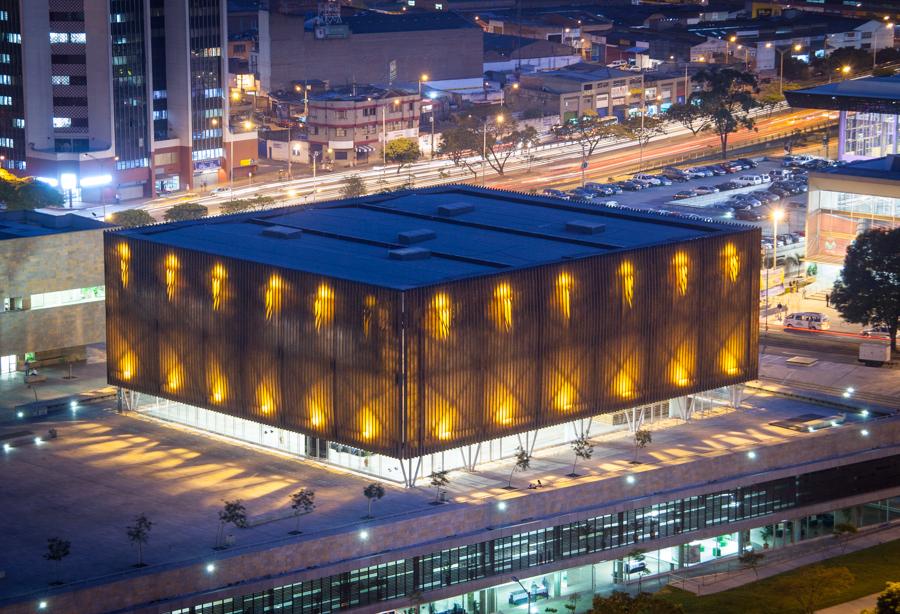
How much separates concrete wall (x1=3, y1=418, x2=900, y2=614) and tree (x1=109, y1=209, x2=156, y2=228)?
7615cm

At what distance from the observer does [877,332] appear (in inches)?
5635

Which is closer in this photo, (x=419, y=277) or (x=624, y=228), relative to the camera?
(x=419, y=277)

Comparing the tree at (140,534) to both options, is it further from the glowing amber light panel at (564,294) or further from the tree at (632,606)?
the glowing amber light panel at (564,294)

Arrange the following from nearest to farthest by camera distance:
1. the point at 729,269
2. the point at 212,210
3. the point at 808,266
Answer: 1. the point at 729,269
2. the point at 808,266
3. the point at 212,210

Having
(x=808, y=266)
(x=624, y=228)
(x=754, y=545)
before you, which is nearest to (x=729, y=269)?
(x=624, y=228)

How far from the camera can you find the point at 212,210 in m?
191

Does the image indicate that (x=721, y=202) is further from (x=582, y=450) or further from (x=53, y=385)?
(x=582, y=450)

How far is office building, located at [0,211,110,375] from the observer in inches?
4934

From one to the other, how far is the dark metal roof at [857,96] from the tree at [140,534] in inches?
4449

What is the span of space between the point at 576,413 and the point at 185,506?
74.1ft

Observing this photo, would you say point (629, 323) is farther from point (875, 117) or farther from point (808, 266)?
point (875, 117)

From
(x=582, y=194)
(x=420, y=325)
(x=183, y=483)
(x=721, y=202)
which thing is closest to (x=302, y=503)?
(x=183, y=483)

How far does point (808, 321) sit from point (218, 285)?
51.8 m

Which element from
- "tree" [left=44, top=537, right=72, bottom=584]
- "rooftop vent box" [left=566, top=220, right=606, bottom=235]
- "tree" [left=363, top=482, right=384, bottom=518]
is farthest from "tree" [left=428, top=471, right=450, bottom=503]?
"rooftop vent box" [left=566, top=220, right=606, bottom=235]
